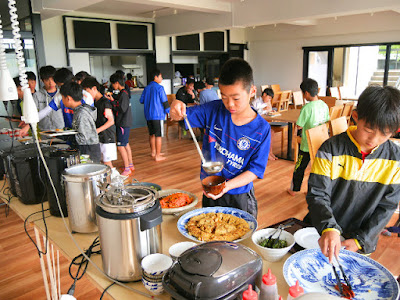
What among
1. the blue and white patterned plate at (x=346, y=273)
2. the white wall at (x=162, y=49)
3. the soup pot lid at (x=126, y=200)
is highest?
the white wall at (x=162, y=49)

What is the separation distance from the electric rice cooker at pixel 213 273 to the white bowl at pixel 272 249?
21 centimetres

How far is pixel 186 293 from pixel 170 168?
3.87 m

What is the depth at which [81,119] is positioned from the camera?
2.69 metres

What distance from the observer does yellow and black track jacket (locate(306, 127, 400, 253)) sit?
124 cm

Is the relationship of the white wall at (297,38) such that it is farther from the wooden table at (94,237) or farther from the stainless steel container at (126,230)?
the stainless steel container at (126,230)

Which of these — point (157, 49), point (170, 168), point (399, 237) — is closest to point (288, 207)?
point (399, 237)

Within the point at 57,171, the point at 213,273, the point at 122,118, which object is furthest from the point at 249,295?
the point at 122,118

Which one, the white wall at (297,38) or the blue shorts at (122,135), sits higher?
the white wall at (297,38)

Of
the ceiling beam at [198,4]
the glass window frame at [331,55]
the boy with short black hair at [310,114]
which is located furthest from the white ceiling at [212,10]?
the boy with short black hair at [310,114]

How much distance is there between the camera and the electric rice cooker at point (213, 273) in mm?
711

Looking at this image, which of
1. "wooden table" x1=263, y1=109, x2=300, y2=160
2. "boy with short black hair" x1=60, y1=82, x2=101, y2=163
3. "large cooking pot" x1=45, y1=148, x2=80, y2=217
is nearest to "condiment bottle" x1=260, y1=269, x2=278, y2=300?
"large cooking pot" x1=45, y1=148, x2=80, y2=217

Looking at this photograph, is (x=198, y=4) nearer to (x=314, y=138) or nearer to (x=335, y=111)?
(x=335, y=111)

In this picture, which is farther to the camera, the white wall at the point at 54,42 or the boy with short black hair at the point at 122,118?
the white wall at the point at 54,42

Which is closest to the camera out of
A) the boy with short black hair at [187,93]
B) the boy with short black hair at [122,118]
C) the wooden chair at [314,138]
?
the wooden chair at [314,138]
